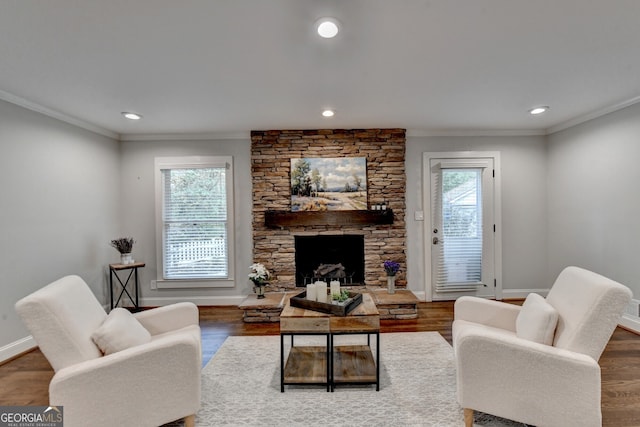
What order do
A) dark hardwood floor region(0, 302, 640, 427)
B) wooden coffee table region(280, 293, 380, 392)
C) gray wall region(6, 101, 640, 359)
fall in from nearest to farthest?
dark hardwood floor region(0, 302, 640, 427) < wooden coffee table region(280, 293, 380, 392) < gray wall region(6, 101, 640, 359)

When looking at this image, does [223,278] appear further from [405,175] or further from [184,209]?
[405,175]

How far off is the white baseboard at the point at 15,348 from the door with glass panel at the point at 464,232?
4.68 meters

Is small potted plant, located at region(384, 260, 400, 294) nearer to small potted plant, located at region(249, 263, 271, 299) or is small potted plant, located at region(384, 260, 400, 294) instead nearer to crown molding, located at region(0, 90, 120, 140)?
small potted plant, located at region(249, 263, 271, 299)

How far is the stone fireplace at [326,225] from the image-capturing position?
4277 mm

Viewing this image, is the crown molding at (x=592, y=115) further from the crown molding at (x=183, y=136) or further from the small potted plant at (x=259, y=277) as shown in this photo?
the small potted plant at (x=259, y=277)

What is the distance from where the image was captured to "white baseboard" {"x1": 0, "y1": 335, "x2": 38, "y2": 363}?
2.80 metres

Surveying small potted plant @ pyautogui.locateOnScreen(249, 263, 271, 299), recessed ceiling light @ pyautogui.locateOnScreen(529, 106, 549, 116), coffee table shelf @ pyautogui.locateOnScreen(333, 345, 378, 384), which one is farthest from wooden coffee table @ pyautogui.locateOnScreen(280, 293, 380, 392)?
recessed ceiling light @ pyautogui.locateOnScreen(529, 106, 549, 116)

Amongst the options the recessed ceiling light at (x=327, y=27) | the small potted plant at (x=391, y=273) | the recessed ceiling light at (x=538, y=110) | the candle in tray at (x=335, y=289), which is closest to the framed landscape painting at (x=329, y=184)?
the small potted plant at (x=391, y=273)

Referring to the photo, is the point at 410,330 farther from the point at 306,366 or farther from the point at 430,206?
the point at 430,206

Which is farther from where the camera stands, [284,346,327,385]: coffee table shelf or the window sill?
the window sill

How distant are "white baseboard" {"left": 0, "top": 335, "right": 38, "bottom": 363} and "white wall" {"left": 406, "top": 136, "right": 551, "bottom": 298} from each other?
4.42 meters

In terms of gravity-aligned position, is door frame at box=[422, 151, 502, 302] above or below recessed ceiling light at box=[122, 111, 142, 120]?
below

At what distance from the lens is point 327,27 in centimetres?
180

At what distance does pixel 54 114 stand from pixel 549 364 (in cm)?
489
